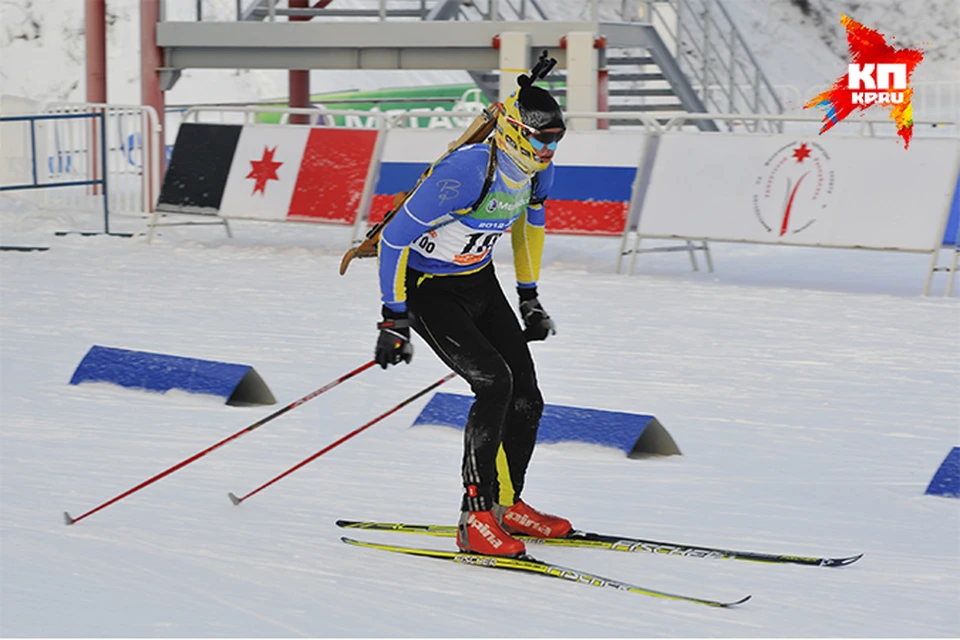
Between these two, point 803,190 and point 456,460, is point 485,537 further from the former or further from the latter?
point 803,190

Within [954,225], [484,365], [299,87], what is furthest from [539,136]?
[299,87]

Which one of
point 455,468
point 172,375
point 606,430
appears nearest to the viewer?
point 455,468

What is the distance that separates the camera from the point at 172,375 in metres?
6.82

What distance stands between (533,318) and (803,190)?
633 centimetres

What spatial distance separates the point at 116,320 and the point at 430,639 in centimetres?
579

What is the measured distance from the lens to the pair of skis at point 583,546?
4008 millimetres

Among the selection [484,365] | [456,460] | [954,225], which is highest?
[484,365]

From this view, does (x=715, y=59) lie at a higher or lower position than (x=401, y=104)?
higher

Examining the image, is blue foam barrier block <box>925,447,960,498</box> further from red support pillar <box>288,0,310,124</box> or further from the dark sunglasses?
red support pillar <box>288,0,310,124</box>

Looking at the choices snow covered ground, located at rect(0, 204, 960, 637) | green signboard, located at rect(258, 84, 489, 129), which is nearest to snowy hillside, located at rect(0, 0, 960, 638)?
snow covered ground, located at rect(0, 204, 960, 637)

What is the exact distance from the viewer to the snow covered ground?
3814 mm

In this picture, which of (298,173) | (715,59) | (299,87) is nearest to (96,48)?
(299,87)

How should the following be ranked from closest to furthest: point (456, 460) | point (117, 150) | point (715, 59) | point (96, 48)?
point (456, 460) → point (117, 150) → point (96, 48) → point (715, 59)

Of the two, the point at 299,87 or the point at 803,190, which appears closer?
the point at 803,190
